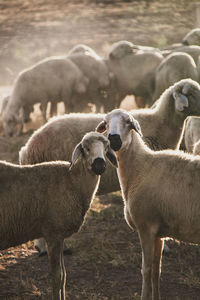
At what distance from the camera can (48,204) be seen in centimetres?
477

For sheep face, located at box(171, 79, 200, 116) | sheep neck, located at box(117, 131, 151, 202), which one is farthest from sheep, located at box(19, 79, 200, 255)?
sheep neck, located at box(117, 131, 151, 202)

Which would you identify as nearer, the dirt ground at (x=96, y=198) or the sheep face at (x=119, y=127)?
the sheep face at (x=119, y=127)

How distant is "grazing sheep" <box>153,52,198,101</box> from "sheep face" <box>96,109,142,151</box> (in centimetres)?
Result: 520

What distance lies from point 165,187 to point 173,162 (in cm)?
23

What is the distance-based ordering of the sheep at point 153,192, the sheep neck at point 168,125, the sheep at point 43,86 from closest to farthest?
the sheep at point 153,192 → the sheep neck at point 168,125 → the sheep at point 43,86

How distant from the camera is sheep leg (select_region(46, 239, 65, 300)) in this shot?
15.5 ft

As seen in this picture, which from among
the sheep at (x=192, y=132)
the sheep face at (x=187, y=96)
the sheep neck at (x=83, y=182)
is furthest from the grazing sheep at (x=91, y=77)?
the sheep neck at (x=83, y=182)

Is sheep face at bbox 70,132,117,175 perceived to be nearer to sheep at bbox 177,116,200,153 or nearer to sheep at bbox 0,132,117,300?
sheep at bbox 0,132,117,300

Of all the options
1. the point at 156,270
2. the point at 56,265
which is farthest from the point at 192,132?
the point at 56,265

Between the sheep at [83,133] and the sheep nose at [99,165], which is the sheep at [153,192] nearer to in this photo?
Result: the sheep nose at [99,165]

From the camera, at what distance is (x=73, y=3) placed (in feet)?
79.3

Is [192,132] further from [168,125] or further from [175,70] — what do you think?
[175,70]

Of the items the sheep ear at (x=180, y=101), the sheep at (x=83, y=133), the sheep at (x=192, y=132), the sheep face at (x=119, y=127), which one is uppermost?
the sheep face at (x=119, y=127)

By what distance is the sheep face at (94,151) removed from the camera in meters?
4.57
